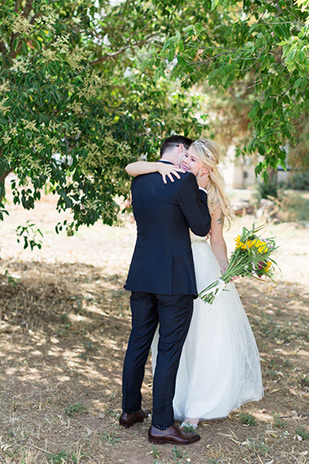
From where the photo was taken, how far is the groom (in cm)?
327

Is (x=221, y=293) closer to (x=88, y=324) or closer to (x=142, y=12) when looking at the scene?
(x=88, y=324)

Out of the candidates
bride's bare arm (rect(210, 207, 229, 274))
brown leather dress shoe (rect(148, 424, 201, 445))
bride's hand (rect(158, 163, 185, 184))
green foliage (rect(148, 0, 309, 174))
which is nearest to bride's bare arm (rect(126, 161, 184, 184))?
bride's hand (rect(158, 163, 185, 184))

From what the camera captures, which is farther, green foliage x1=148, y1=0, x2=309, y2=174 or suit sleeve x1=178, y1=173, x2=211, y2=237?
green foliage x1=148, y1=0, x2=309, y2=174

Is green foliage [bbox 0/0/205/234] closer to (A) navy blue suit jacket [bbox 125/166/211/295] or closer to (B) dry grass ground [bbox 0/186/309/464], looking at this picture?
(A) navy blue suit jacket [bbox 125/166/211/295]

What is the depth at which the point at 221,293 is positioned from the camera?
3.80 meters

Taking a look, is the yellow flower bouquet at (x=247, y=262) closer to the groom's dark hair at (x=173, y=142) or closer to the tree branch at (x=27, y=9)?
the groom's dark hair at (x=173, y=142)

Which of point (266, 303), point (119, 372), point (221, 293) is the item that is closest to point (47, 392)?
point (119, 372)

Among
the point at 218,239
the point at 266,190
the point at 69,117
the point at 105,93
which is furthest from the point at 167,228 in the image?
the point at 266,190

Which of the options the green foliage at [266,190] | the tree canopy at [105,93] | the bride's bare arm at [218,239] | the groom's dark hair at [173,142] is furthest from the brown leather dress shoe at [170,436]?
the green foliage at [266,190]

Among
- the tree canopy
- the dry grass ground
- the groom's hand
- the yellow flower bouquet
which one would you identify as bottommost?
the dry grass ground

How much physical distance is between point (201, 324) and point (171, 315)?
462mm

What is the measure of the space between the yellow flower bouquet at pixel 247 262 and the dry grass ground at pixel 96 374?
1.02 metres

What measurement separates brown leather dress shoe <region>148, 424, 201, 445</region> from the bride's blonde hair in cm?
150

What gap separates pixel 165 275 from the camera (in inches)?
130
